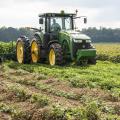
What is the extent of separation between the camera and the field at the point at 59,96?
9836mm

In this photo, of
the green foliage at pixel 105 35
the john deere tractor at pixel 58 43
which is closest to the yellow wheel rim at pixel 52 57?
the john deere tractor at pixel 58 43

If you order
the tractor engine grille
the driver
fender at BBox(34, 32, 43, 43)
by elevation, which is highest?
the driver

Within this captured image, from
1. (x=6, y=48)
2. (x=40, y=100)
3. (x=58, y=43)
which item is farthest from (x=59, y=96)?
(x=6, y=48)

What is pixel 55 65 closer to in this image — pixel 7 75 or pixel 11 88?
pixel 7 75

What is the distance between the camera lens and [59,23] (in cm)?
2198

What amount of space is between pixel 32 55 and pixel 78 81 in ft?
28.8

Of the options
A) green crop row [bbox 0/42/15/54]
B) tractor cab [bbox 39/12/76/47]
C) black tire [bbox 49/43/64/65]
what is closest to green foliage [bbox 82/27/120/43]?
green crop row [bbox 0/42/15/54]

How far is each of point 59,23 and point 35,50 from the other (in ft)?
6.61

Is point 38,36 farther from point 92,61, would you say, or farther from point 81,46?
point 92,61

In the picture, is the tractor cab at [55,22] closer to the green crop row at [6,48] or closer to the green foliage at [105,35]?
the green crop row at [6,48]

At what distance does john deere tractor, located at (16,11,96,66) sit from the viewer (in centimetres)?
2095

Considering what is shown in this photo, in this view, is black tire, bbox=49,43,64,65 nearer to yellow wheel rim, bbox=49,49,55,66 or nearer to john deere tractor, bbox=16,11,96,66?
john deere tractor, bbox=16,11,96,66

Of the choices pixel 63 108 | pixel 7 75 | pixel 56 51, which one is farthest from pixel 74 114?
pixel 56 51

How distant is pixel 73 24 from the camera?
22.5m
